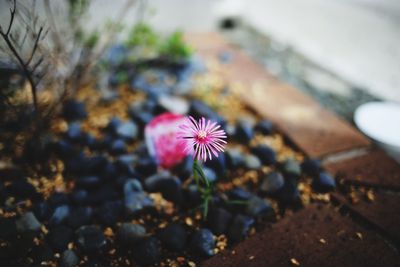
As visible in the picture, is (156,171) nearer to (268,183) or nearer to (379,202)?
(268,183)

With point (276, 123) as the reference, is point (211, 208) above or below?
below

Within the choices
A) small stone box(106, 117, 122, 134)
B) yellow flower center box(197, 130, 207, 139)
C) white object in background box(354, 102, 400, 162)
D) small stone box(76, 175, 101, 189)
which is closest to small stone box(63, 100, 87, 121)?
small stone box(106, 117, 122, 134)

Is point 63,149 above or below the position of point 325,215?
above

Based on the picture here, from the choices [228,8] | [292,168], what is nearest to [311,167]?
[292,168]

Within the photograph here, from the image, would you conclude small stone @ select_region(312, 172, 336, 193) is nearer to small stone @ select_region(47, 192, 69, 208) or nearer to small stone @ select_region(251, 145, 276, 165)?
small stone @ select_region(251, 145, 276, 165)

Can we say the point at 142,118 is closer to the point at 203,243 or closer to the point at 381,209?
the point at 203,243

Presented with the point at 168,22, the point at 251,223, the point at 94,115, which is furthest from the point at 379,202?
the point at 168,22
